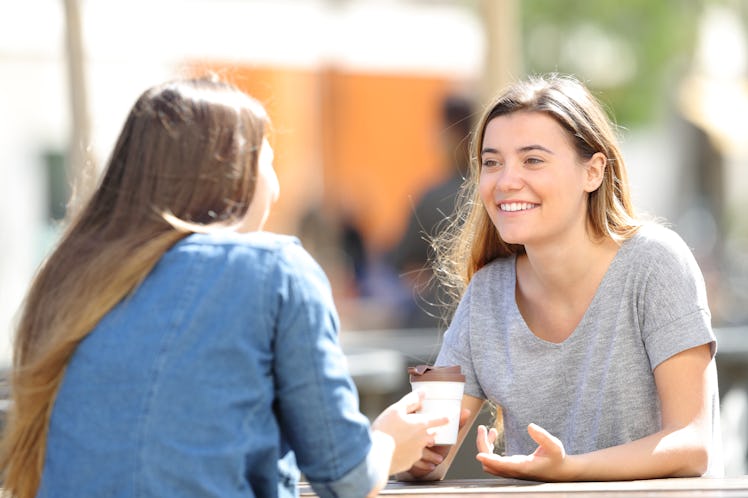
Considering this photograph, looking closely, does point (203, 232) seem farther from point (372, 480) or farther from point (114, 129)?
point (114, 129)

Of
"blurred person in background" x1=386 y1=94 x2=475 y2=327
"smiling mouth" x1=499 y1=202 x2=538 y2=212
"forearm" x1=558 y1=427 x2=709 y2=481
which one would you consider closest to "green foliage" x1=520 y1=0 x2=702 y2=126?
"blurred person in background" x1=386 y1=94 x2=475 y2=327

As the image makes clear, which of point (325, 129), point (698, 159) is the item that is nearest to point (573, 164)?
point (325, 129)

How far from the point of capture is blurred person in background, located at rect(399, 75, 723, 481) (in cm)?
254

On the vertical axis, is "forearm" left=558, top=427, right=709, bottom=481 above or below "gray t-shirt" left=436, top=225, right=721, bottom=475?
below

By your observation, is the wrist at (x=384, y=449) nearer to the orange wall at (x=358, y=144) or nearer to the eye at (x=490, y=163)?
the eye at (x=490, y=163)

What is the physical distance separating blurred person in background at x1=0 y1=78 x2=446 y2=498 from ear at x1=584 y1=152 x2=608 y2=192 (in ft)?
3.09

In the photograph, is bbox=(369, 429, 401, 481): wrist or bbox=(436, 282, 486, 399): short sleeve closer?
bbox=(369, 429, 401, 481): wrist

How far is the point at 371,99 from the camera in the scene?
13.4 m

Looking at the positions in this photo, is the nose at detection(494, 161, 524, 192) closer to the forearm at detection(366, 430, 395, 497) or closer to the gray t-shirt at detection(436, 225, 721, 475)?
the gray t-shirt at detection(436, 225, 721, 475)

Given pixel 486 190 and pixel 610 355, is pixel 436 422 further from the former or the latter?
pixel 486 190

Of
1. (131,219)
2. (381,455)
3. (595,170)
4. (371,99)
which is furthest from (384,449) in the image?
(371,99)

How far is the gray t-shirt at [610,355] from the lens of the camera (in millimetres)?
2582

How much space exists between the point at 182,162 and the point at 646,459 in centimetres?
106

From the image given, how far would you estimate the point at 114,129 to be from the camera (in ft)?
34.6
